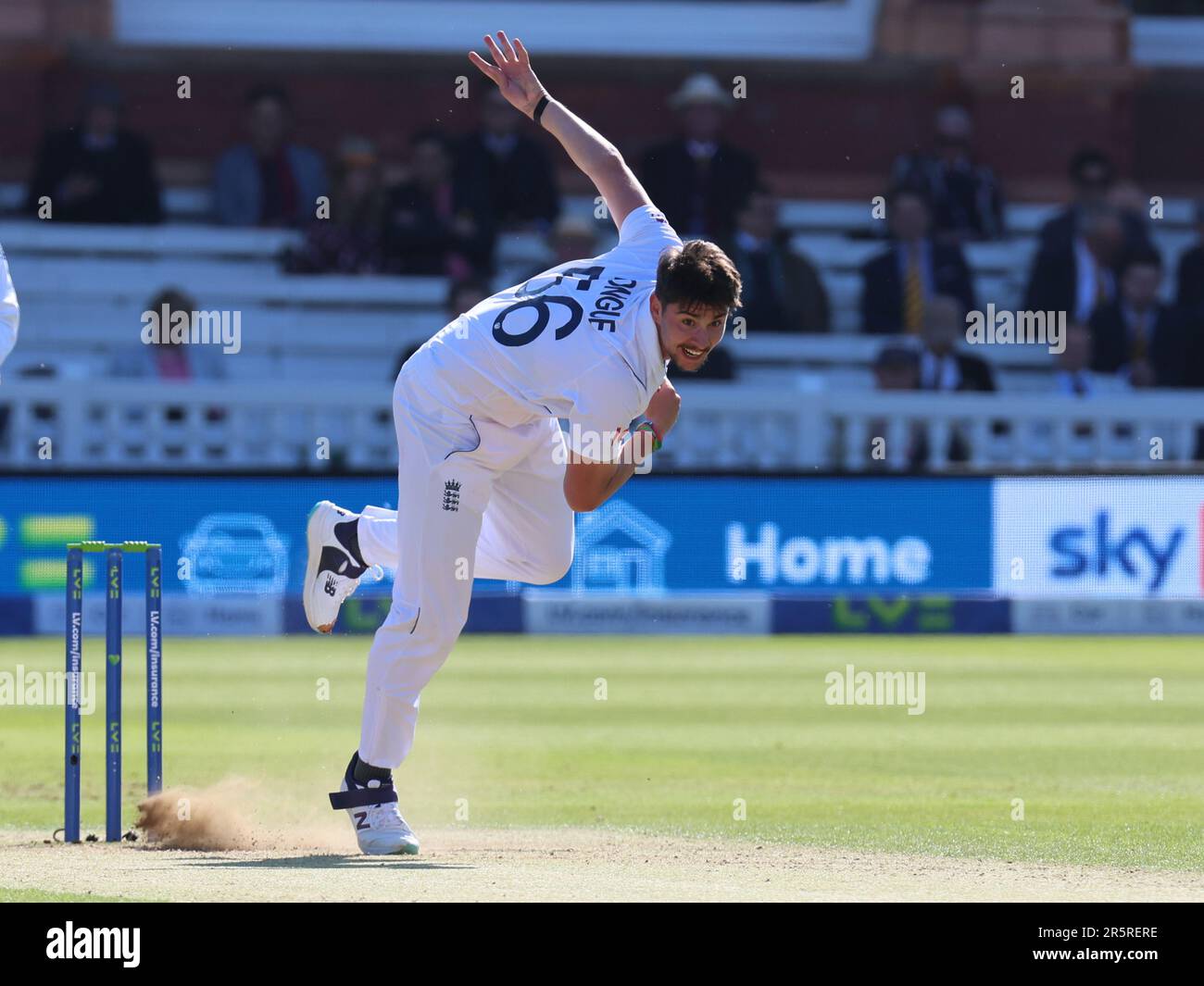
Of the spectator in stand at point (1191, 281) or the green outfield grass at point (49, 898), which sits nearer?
the green outfield grass at point (49, 898)

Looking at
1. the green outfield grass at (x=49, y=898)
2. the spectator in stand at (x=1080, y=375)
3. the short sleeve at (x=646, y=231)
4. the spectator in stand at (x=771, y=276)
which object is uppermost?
the spectator in stand at (x=771, y=276)

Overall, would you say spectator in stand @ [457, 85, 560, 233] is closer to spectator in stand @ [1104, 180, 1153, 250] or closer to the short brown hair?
spectator in stand @ [1104, 180, 1153, 250]

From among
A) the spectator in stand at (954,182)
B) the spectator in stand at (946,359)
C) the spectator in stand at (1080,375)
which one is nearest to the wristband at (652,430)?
the spectator in stand at (946,359)

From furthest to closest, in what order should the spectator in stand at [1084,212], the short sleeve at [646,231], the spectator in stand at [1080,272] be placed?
the spectator in stand at [1084,212] → the spectator in stand at [1080,272] → the short sleeve at [646,231]

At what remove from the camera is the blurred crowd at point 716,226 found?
19016mm

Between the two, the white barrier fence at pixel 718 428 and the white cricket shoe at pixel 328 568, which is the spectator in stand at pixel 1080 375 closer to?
the white barrier fence at pixel 718 428

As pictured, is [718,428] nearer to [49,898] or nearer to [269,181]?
[269,181]

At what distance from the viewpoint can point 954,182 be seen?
20719mm

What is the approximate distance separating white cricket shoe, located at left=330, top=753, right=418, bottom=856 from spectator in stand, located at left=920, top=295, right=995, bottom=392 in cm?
1165

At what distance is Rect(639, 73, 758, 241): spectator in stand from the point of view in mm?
18812

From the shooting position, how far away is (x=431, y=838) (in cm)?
759

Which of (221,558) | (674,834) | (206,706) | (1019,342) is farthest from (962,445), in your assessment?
(674,834)

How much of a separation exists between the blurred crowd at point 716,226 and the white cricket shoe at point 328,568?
10.4 metres

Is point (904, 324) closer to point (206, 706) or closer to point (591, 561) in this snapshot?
point (591, 561)
